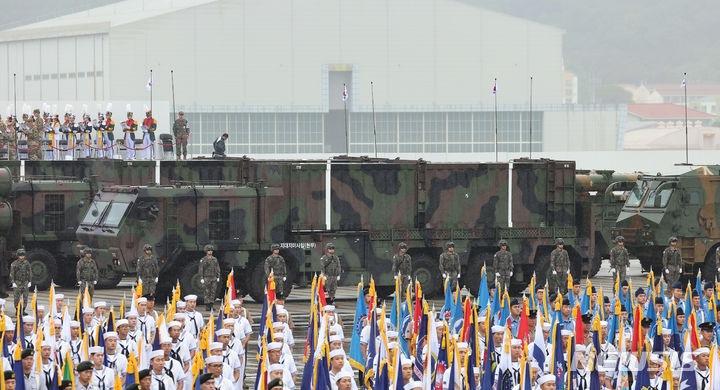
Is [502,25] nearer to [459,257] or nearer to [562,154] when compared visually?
[562,154]

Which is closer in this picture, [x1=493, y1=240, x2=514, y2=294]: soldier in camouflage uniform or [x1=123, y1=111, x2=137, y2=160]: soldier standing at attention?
[x1=493, y1=240, x2=514, y2=294]: soldier in camouflage uniform

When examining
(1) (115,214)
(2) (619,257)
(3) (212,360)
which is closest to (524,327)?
(3) (212,360)

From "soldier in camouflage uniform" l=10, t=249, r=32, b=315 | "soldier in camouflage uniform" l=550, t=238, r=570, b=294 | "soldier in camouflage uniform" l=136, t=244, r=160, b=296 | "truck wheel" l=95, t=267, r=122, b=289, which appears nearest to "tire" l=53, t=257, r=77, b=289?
"truck wheel" l=95, t=267, r=122, b=289

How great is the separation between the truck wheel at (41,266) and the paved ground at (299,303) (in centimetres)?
25

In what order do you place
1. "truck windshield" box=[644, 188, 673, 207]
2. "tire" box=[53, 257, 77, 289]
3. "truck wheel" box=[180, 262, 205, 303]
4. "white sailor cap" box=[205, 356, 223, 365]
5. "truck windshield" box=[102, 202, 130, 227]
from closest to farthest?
"white sailor cap" box=[205, 356, 223, 365]
"truck wheel" box=[180, 262, 205, 303]
"truck windshield" box=[102, 202, 130, 227]
"tire" box=[53, 257, 77, 289]
"truck windshield" box=[644, 188, 673, 207]

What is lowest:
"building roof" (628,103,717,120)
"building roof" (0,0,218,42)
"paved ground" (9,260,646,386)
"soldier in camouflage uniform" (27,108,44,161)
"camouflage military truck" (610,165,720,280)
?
"paved ground" (9,260,646,386)

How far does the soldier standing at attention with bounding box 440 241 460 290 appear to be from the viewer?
31828mm

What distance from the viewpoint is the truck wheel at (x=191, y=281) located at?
102 feet

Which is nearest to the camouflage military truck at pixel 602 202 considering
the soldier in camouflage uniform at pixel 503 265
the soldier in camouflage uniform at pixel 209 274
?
the soldier in camouflage uniform at pixel 503 265

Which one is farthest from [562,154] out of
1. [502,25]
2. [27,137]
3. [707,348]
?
[707,348]

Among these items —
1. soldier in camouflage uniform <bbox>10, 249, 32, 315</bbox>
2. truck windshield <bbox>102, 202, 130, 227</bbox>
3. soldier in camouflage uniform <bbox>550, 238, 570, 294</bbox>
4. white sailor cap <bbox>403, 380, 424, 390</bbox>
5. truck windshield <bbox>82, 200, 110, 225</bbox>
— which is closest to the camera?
white sailor cap <bbox>403, 380, 424, 390</bbox>

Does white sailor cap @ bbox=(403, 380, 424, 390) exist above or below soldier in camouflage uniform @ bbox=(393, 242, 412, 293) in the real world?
below

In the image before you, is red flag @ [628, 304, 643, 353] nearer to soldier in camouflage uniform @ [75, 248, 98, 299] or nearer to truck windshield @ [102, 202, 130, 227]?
soldier in camouflage uniform @ [75, 248, 98, 299]

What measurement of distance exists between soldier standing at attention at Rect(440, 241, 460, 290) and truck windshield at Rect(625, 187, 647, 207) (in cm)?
630
